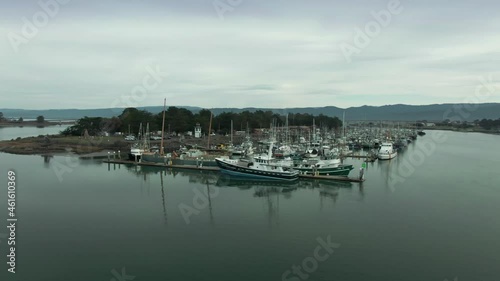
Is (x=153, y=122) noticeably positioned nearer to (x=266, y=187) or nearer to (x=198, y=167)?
(x=198, y=167)

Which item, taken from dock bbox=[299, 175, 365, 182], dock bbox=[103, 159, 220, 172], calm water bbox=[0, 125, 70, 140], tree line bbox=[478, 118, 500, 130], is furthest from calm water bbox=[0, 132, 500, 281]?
tree line bbox=[478, 118, 500, 130]

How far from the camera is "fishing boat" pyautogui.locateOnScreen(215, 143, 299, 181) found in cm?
1633

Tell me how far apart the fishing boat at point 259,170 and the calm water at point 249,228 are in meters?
0.59

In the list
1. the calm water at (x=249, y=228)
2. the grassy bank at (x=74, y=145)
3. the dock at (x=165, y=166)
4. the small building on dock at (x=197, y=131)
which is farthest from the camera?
the small building on dock at (x=197, y=131)

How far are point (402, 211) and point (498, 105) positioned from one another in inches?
4426

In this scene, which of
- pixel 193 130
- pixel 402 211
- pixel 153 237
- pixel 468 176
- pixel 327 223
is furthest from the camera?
pixel 193 130

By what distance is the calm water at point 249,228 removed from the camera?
7531 millimetres

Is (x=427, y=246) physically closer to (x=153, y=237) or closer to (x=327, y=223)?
(x=327, y=223)

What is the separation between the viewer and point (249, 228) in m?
9.98

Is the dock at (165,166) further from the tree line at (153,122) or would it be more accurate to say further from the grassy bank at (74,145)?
the tree line at (153,122)

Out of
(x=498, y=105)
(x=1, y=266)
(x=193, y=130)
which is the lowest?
(x=1, y=266)

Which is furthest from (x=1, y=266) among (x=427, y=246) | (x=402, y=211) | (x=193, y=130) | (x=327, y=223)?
(x=193, y=130)

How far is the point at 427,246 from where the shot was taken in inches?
344

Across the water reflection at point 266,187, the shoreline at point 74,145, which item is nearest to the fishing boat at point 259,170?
the water reflection at point 266,187
